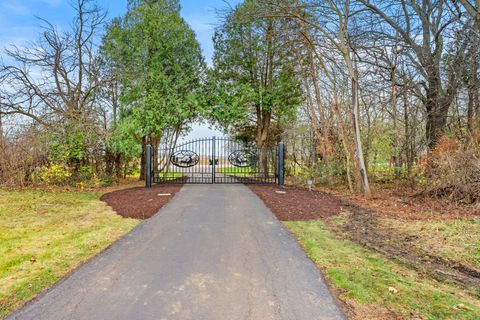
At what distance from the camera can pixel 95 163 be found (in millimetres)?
13469

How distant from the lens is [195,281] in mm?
3453

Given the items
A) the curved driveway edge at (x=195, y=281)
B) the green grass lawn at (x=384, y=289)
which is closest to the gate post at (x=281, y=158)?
the curved driveway edge at (x=195, y=281)

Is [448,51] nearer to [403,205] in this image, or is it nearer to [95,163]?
[403,205]

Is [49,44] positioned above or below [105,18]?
below

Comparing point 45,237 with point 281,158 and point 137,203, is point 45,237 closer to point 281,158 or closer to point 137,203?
point 137,203

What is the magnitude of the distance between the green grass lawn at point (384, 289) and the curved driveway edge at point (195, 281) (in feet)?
0.74

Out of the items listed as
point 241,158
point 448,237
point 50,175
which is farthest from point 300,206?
point 50,175

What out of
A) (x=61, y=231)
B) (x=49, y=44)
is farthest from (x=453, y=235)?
(x=49, y=44)

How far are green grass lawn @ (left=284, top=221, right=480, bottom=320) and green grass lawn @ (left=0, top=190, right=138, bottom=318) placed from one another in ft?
10.8

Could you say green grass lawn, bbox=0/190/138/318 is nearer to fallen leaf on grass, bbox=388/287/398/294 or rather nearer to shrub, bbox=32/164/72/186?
shrub, bbox=32/164/72/186

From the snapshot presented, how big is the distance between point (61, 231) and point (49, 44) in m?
10.4

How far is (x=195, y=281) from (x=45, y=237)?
3440mm

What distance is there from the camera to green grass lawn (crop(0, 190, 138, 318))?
11.2ft

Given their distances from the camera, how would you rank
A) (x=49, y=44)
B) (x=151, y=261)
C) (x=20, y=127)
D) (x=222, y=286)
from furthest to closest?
(x=49, y=44), (x=20, y=127), (x=151, y=261), (x=222, y=286)
